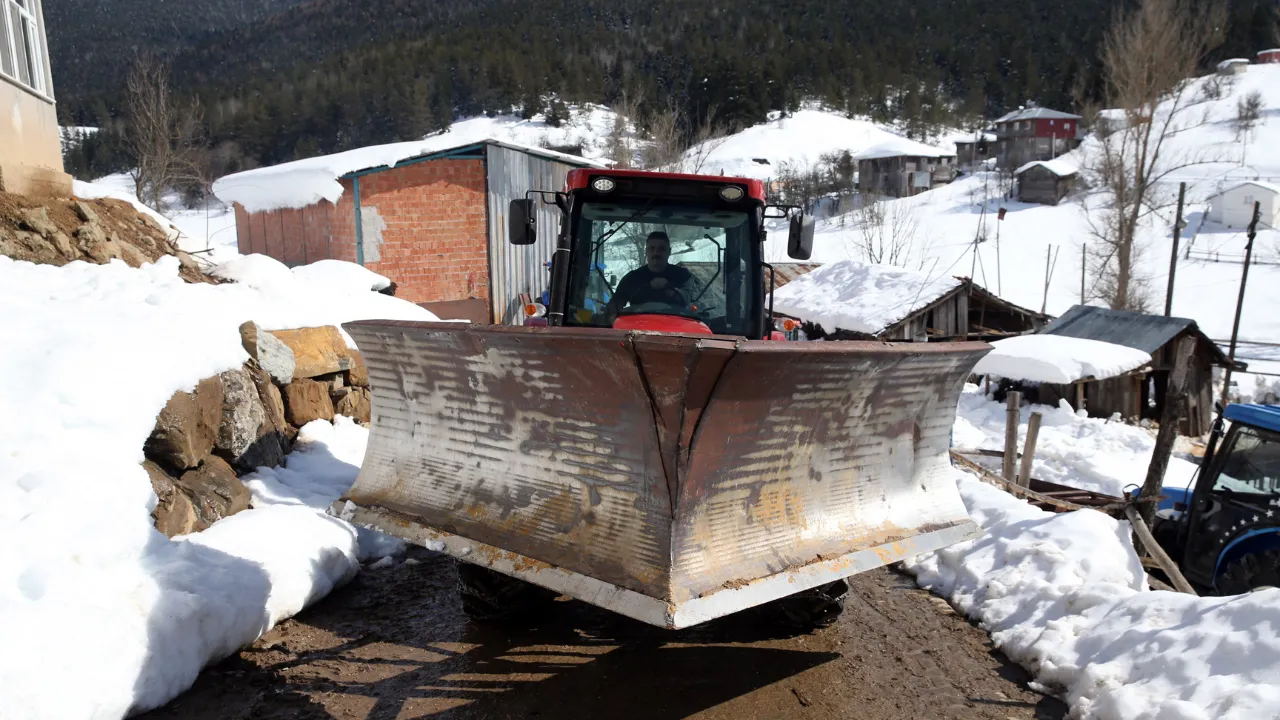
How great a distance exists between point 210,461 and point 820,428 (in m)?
4.16

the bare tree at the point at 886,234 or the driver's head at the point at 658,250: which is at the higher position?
the driver's head at the point at 658,250

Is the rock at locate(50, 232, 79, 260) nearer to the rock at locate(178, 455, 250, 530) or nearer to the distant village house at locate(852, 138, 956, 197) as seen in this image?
the rock at locate(178, 455, 250, 530)

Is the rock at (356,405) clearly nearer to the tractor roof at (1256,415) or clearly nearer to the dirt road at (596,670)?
the dirt road at (596,670)

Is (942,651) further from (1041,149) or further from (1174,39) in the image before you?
(1041,149)

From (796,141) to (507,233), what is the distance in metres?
67.9

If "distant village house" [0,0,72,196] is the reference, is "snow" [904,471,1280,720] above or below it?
below

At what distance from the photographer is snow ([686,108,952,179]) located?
71125 millimetres

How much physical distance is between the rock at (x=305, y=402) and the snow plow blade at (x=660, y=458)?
266 centimetres

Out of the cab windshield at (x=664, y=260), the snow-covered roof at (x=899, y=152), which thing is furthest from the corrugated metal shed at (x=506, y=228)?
the snow-covered roof at (x=899, y=152)

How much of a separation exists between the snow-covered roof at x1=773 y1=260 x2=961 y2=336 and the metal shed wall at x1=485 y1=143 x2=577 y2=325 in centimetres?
1016

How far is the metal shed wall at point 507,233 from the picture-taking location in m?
15.2

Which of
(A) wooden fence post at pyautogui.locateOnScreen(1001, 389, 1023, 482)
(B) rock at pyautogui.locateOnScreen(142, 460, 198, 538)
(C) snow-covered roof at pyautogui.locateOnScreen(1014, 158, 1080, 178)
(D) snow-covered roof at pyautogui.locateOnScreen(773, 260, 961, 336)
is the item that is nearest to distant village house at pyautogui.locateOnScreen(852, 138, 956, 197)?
(C) snow-covered roof at pyautogui.locateOnScreen(1014, 158, 1080, 178)

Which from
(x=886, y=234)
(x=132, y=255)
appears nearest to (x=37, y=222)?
(x=132, y=255)

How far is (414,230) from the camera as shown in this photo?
1452cm
